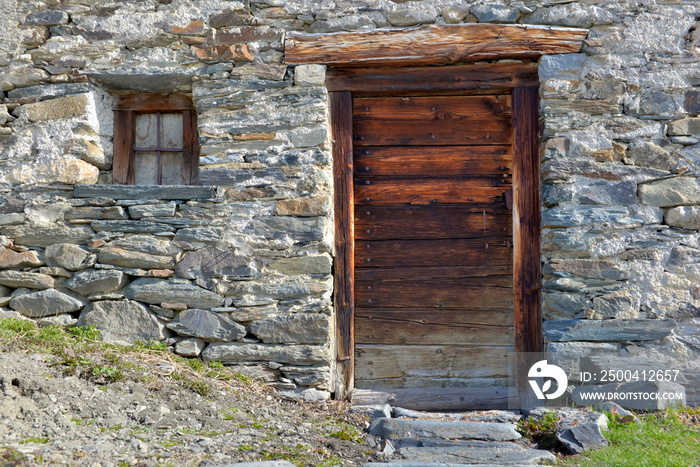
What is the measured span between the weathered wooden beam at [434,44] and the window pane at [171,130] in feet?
3.16

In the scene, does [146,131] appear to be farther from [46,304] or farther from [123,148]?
[46,304]

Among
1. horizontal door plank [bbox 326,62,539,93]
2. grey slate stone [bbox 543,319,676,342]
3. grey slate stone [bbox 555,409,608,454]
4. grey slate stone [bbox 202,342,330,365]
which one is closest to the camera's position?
grey slate stone [bbox 555,409,608,454]

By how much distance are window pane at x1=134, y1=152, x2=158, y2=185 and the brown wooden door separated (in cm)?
144

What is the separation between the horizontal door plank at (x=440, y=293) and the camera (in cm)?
372

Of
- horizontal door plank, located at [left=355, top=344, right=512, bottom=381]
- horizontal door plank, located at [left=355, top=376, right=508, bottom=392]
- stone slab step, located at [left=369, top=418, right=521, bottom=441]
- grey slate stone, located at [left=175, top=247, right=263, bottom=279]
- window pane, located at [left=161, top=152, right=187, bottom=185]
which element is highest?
window pane, located at [left=161, top=152, right=187, bottom=185]

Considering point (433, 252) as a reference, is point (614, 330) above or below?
below

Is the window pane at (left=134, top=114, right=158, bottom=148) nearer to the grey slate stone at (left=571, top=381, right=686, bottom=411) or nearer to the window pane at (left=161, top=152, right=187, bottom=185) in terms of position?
the window pane at (left=161, top=152, right=187, bottom=185)

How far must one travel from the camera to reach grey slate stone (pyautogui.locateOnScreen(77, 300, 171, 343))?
3479 mm

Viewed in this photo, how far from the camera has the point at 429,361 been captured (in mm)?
3705

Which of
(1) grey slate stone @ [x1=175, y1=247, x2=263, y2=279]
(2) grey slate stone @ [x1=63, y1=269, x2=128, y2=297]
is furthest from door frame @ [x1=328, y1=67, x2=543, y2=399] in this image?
(2) grey slate stone @ [x1=63, y1=269, x2=128, y2=297]

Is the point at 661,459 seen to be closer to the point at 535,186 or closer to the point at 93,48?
the point at 535,186

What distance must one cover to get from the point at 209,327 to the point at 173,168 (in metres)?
1.20

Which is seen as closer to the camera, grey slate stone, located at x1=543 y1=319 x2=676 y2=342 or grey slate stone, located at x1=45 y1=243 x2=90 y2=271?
grey slate stone, located at x1=543 y1=319 x2=676 y2=342

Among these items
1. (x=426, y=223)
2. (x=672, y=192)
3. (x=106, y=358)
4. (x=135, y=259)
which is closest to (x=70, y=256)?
(x=135, y=259)
